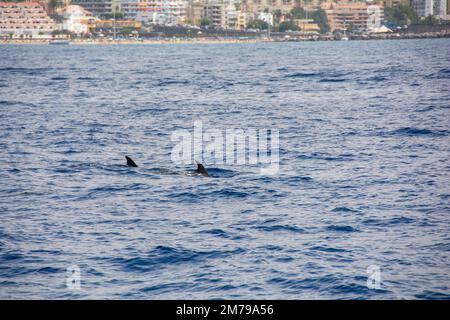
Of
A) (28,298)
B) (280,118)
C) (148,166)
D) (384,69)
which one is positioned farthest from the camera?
(384,69)

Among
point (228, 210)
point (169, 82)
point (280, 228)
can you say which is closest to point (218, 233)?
point (280, 228)

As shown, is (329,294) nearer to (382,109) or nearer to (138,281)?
(138,281)

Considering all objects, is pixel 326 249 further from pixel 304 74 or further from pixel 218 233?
pixel 304 74

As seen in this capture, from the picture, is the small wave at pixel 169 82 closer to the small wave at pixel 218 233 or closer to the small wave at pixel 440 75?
the small wave at pixel 440 75

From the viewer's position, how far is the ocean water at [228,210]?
63.6ft

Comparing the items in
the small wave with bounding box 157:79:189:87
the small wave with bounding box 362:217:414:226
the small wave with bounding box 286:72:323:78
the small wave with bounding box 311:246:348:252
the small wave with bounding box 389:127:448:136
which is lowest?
the small wave with bounding box 311:246:348:252

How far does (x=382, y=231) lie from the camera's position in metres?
23.3

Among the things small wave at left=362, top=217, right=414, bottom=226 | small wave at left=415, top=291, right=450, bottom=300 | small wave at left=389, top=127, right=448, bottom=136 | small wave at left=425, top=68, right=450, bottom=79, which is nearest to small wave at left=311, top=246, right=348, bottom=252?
small wave at left=362, top=217, right=414, bottom=226

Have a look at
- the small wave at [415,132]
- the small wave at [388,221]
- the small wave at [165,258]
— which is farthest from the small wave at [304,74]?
the small wave at [165,258]

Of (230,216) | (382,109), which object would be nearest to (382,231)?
(230,216)

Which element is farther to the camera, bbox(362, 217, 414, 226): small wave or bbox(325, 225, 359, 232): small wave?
bbox(362, 217, 414, 226): small wave

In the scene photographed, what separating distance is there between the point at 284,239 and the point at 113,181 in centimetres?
1085

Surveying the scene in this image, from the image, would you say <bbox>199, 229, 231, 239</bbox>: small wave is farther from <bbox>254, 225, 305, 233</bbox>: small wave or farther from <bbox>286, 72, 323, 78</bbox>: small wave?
<bbox>286, 72, 323, 78</bbox>: small wave

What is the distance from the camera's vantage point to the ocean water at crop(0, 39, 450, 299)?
1938cm
